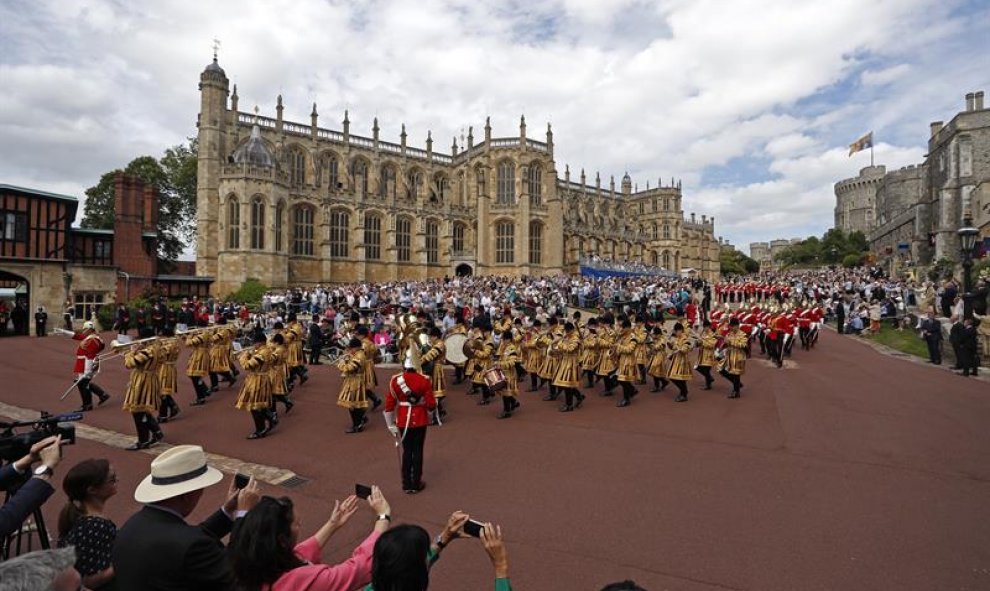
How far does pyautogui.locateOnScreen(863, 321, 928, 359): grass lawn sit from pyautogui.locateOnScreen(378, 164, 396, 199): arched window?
38.2 m

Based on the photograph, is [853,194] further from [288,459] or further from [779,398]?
[288,459]

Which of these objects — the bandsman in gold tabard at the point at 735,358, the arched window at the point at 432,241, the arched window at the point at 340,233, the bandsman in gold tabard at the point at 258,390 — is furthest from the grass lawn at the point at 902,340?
the arched window at the point at 340,233

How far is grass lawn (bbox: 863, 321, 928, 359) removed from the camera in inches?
696

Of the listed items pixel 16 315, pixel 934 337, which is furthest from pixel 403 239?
pixel 934 337

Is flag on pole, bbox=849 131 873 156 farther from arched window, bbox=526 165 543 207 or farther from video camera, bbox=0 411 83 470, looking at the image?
video camera, bbox=0 411 83 470

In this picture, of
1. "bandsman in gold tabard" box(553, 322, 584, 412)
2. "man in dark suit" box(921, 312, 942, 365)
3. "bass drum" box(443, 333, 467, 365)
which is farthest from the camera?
"man in dark suit" box(921, 312, 942, 365)

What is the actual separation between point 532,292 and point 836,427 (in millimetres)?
20095

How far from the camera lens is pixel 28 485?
2.98 m

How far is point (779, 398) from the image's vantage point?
11266 mm

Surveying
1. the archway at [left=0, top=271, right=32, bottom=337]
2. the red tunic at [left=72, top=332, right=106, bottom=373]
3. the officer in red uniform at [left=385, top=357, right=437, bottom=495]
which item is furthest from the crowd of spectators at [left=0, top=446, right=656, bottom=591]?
the archway at [left=0, top=271, right=32, bottom=337]

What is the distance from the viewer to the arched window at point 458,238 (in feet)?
167

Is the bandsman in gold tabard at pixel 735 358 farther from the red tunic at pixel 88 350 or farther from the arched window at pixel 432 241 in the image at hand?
the arched window at pixel 432 241

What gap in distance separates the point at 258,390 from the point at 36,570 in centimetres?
781

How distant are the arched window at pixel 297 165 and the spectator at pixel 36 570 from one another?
4631 cm
